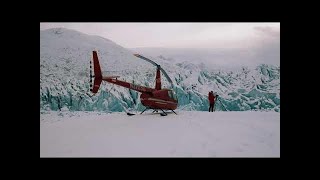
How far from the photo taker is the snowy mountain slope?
6.00 m

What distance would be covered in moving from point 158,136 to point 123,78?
6.81 feet

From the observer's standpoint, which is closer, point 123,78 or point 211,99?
point 211,99

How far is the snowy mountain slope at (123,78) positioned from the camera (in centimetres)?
600

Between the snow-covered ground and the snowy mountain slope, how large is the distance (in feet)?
1.11

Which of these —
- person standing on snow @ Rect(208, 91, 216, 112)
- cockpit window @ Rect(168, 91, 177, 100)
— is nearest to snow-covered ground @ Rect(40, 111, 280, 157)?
person standing on snow @ Rect(208, 91, 216, 112)

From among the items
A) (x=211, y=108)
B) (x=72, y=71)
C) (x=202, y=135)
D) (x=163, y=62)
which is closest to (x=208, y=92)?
(x=211, y=108)

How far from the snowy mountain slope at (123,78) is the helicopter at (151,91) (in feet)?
0.35

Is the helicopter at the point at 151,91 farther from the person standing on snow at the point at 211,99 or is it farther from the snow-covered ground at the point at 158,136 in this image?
the person standing on snow at the point at 211,99

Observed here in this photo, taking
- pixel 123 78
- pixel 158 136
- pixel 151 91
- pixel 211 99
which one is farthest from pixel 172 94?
pixel 158 136

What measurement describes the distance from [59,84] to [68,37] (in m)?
0.91

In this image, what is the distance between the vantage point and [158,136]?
540 cm

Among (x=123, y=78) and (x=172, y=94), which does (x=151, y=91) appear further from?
(x=123, y=78)

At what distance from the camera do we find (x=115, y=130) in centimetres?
570

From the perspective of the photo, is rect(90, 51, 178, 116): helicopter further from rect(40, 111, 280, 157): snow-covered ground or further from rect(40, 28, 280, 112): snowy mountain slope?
rect(40, 111, 280, 157): snow-covered ground
